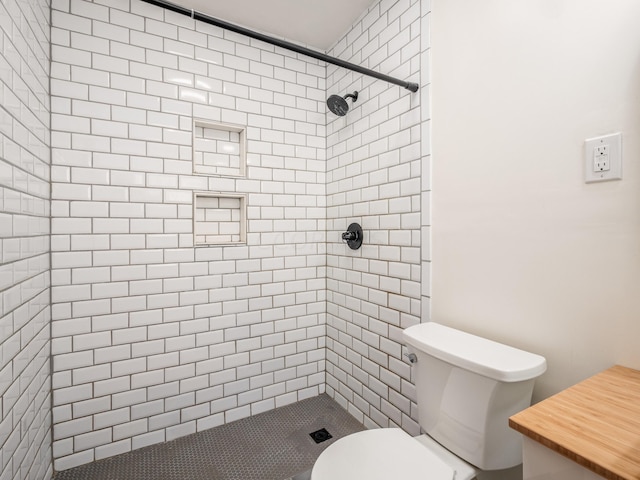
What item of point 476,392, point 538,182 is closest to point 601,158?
point 538,182

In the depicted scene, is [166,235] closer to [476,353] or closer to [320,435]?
[320,435]

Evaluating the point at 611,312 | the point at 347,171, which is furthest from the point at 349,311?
the point at 611,312

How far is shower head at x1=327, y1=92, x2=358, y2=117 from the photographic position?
6.08ft

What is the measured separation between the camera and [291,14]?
6.18 feet

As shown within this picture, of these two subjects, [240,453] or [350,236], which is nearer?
[240,453]

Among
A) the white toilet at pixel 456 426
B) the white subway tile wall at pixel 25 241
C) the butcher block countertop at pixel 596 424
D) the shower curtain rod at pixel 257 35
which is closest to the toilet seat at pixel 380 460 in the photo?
the white toilet at pixel 456 426

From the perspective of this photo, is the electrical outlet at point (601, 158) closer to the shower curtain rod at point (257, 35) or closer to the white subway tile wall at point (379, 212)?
the white subway tile wall at point (379, 212)

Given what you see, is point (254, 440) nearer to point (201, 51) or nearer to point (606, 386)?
point (606, 386)

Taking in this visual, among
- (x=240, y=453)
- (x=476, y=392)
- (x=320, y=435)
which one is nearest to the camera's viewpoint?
(x=476, y=392)

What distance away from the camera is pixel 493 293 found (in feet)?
4.06

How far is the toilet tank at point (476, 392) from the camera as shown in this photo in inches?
38.4

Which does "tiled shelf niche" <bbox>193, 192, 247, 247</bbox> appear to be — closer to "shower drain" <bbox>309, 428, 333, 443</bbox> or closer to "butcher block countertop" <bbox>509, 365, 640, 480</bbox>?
"shower drain" <bbox>309, 428, 333, 443</bbox>

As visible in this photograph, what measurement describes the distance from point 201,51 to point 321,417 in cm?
237

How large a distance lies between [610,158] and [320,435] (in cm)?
188
